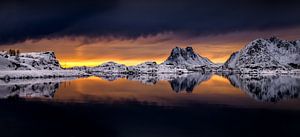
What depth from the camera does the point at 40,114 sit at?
141 ft

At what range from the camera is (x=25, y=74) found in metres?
192

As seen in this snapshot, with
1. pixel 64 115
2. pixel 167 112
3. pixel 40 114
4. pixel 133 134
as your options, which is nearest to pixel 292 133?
pixel 133 134

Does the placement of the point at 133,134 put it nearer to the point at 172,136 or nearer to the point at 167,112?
the point at 172,136

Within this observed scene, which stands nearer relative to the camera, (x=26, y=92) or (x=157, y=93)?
(x=157, y=93)

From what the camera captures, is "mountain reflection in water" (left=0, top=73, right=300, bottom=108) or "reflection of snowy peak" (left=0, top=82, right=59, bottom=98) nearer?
"mountain reflection in water" (left=0, top=73, right=300, bottom=108)

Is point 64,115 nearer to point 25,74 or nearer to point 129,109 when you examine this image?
point 129,109

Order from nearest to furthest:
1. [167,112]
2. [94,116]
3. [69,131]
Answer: [69,131]
[94,116]
[167,112]

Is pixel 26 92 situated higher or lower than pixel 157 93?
higher

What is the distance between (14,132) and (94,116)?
37.8ft

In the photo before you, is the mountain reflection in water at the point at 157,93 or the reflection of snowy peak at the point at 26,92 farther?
the reflection of snowy peak at the point at 26,92

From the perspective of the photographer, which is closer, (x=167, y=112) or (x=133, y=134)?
(x=133, y=134)

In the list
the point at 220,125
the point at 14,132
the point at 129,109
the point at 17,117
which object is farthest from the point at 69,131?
the point at 129,109

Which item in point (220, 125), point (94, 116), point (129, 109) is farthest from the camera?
point (129, 109)

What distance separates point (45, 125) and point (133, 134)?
32.8 feet
